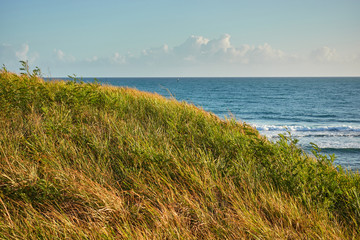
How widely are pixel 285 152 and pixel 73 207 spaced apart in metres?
3.76

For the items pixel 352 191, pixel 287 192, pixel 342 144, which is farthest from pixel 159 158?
pixel 342 144

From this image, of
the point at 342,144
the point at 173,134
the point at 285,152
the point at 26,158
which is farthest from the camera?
the point at 342,144

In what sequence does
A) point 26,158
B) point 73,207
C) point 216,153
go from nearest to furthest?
1. point 73,207
2. point 26,158
3. point 216,153

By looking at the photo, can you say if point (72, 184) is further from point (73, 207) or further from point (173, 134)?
point (173, 134)

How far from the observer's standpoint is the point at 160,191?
11.7ft

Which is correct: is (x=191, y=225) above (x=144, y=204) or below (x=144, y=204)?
below

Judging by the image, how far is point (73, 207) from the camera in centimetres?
326

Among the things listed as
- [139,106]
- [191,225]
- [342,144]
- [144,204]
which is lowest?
[342,144]

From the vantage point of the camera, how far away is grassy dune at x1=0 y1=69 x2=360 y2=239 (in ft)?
9.27

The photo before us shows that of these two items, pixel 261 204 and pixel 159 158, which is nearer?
pixel 261 204

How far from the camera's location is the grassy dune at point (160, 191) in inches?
111

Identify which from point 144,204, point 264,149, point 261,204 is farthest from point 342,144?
point 144,204

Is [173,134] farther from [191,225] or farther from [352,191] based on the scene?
[352,191]

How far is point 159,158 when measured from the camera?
4.14 m
